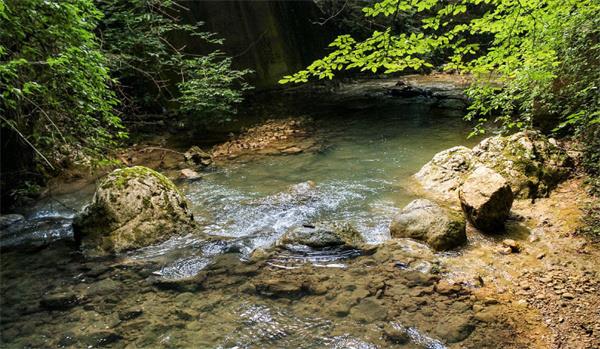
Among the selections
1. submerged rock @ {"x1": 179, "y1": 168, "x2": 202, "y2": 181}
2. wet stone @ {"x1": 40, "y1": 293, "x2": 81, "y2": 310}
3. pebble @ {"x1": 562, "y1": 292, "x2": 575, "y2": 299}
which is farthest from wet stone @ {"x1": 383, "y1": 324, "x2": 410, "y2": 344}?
submerged rock @ {"x1": 179, "y1": 168, "x2": 202, "y2": 181}

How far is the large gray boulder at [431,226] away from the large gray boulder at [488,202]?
0.29 meters

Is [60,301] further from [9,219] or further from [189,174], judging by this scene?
[189,174]

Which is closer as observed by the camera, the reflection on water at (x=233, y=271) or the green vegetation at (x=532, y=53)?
the reflection on water at (x=233, y=271)

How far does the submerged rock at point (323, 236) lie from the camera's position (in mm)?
5456

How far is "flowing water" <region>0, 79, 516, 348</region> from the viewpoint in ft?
12.7

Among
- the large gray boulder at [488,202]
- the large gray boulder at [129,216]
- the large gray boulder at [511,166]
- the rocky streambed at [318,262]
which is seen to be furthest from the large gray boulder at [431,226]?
the large gray boulder at [129,216]

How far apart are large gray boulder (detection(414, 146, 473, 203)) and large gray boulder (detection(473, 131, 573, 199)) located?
393mm

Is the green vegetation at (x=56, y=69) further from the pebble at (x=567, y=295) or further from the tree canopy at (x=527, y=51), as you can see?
the pebble at (x=567, y=295)

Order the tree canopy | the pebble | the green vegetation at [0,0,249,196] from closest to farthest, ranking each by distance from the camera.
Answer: the pebble, the tree canopy, the green vegetation at [0,0,249,196]

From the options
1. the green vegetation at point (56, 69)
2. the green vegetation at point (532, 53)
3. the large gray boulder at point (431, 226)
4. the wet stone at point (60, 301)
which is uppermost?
the green vegetation at point (56, 69)

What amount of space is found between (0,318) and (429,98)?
48.7 ft

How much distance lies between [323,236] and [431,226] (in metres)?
1.49

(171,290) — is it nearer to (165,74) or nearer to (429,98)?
(165,74)

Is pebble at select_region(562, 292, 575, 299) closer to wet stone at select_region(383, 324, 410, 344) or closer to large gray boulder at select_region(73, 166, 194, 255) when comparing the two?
wet stone at select_region(383, 324, 410, 344)
